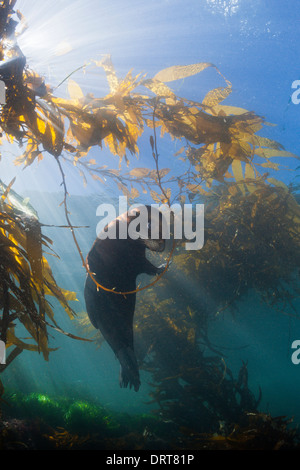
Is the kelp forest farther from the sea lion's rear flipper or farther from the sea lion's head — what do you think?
the sea lion's rear flipper

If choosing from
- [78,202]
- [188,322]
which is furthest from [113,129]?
[78,202]

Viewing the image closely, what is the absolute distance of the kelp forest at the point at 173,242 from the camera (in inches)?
60.4

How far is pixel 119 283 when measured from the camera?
84.7 inches

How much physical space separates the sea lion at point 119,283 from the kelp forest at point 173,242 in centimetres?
32

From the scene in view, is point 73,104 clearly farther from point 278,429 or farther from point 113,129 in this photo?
point 278,429

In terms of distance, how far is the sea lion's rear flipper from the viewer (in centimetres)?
214

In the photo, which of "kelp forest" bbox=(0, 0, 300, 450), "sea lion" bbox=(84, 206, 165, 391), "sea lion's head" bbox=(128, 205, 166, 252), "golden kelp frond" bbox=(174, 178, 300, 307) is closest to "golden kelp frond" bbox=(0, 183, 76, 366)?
"kelp forest" bbox=(0, 0, 300, 450)

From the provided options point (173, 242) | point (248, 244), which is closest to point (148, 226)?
point (173, 242)

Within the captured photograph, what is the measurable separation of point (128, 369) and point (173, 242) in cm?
142

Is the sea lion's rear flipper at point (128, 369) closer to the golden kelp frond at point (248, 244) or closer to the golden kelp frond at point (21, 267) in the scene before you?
the golden kelp frond at point (21, 267)

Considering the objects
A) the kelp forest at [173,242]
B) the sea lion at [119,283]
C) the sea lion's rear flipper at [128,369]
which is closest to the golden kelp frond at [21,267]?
the kelp forest at [173,242]

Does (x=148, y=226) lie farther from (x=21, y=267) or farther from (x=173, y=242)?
(x=21, y=267)

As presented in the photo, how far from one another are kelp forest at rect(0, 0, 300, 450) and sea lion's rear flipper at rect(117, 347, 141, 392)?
71 cm
